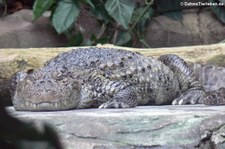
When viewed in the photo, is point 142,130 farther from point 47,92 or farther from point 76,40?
point 76,40

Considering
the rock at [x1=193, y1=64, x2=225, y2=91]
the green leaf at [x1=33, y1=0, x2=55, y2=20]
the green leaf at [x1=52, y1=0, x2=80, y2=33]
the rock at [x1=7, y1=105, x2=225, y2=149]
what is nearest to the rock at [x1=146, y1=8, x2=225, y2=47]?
the green leaf at [x1=52, y1=0, x2=80, y2=33]

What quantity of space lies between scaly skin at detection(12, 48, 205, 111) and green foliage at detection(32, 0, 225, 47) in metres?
2.16

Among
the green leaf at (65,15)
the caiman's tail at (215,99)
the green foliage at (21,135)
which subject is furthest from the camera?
the green leaf at (65,15)

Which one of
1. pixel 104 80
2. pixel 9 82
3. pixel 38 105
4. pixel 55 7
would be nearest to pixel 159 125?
pixel 38 105

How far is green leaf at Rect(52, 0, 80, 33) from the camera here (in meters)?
7.14

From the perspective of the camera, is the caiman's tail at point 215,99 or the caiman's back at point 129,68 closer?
the caiman's tail at point 215,99

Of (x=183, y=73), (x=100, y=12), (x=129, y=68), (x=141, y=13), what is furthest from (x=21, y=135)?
(x=141, y=13)

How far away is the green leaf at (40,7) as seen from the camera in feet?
23.0

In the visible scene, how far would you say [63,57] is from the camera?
4547 mm

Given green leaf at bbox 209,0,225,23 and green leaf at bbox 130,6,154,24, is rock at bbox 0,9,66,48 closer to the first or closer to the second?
green leaf at bbox 130,6,154,24

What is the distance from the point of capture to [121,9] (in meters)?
7.27

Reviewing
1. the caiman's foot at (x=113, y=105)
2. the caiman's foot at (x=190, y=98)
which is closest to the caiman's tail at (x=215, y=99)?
the caiman's foot at (x=190, y=98)

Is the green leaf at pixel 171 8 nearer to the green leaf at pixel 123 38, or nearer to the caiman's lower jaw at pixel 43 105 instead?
the green leaf at pixel 123 38

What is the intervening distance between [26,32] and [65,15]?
21.3 inches
